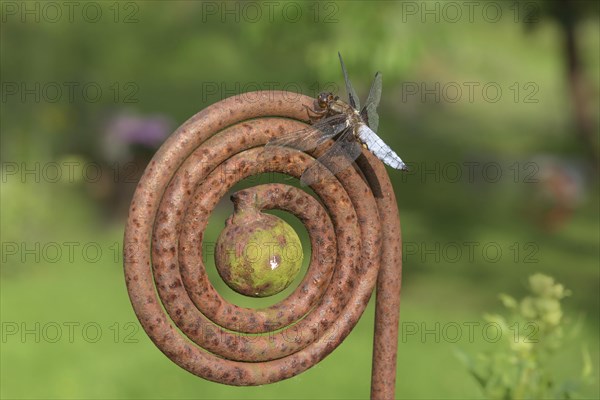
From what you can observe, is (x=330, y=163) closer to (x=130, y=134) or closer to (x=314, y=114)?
(x=314, y=114)

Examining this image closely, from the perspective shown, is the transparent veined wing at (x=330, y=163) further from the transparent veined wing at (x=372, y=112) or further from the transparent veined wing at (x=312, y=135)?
the transparent veined wing at (x=372, y=112)

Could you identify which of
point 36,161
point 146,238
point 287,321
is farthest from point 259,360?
point 36,161

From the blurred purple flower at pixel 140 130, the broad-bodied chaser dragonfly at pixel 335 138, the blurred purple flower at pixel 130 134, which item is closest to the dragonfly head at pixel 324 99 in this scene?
the broad-bodied chaser dragonfly at pixel 335 138

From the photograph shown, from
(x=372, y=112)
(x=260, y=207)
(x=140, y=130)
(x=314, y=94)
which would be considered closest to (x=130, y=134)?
(x=140, y=130)

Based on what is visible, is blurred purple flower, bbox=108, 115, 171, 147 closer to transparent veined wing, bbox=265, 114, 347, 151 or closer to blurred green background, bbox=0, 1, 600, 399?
blurred green background, bbox=0, 1, 600, 399

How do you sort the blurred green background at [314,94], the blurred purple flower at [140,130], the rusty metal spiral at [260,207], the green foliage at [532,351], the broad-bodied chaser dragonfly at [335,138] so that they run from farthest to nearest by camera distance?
the blurred purple flower at [140,130] → the blurred green background at [314,94] → the green foliage at [532,351] → the broad-bodied chaser dragonfly at [335,138] → the rusty metal spiral at [260,207]

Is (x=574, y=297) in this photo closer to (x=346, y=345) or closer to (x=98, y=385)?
(x=346, y=345)
